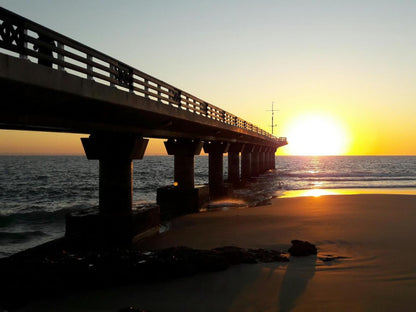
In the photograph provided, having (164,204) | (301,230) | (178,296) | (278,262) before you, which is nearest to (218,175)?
(164,204)

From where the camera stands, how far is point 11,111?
9.34 meters

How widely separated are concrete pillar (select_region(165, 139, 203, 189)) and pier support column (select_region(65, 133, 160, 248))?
25.5 ft

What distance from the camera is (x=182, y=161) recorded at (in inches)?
890

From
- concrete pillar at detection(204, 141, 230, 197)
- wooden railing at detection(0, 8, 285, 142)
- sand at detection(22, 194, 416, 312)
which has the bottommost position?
sand at detection(22, 194, 416, 312)

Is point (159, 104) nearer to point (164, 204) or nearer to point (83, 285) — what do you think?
point (83, 285)

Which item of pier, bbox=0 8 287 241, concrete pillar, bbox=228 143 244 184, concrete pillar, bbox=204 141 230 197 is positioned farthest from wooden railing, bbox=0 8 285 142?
concrete pillar, bbox=228 143 244 184

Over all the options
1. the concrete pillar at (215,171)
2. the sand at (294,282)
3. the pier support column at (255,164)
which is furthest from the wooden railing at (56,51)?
the pier support column at (255,164)

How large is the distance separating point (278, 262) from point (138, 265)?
3309 mm

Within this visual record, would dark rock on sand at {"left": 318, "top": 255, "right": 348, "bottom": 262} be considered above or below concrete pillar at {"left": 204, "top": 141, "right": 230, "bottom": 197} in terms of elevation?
below

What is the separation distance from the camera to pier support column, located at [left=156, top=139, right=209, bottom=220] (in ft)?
70.4

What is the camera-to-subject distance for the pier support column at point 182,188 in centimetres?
2147

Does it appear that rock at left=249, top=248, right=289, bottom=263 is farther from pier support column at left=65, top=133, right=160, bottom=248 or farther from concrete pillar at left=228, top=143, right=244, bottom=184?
concrete pillar at left=228, top=143, right=244, bottom=184

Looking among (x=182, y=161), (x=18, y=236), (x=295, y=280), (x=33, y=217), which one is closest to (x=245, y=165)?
(x=182, y=161)

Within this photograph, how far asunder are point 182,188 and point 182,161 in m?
1.54
